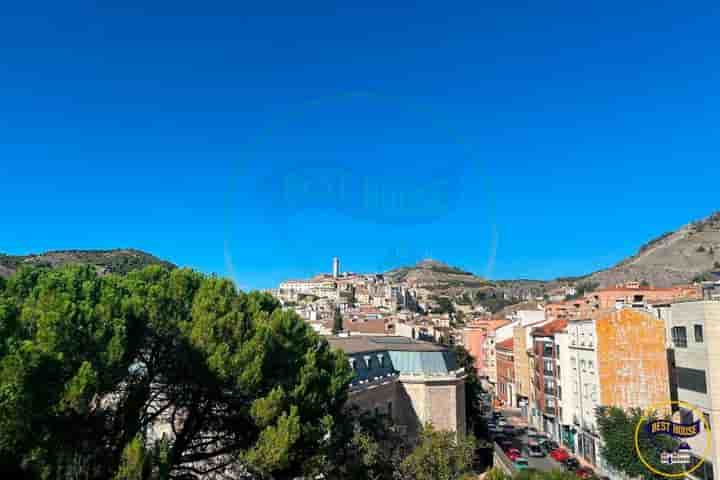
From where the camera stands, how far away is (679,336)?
24391 millimetres

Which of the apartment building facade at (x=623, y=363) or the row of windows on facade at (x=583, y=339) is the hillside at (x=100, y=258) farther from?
the apartment building facade at (x=623, y=363)

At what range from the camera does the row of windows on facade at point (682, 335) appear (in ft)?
72.6

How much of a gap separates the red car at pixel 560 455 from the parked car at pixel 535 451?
0.74 m

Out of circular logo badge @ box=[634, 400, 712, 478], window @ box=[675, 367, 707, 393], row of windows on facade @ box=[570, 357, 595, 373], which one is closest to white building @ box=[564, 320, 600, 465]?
row of windows on facade @ box=[570, 357, 595, 373]

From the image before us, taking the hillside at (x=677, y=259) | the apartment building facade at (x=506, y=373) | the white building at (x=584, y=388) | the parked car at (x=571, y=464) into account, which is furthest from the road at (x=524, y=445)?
the hillside at (x=677, y=259)

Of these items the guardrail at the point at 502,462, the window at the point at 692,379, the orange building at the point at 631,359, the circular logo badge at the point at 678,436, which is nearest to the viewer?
the circular logo badge at the point at 678,436

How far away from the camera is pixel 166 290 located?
51.2ft

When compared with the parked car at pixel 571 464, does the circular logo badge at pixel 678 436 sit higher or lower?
higher

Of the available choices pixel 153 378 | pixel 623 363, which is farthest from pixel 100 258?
pixel 153 378

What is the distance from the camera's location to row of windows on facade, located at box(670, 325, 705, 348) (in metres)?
22.1

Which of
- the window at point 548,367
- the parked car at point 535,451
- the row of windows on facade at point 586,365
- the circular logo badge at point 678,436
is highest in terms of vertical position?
the row of windows on facade at point 586,365

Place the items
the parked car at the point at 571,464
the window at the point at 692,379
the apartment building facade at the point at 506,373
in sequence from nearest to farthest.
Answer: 1. the window at the point at 692,379
2. the parked car at the point at 571,464
3. the apartment building facade at the point at 506,373

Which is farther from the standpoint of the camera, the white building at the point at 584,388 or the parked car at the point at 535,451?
the parked car at the point at 535,451

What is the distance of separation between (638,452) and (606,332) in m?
7.71
